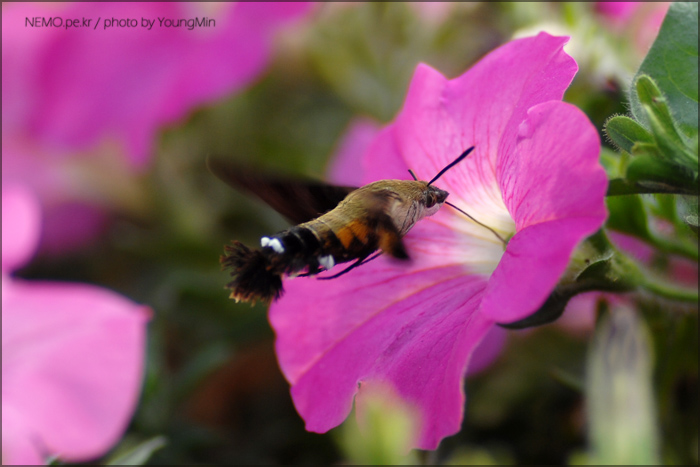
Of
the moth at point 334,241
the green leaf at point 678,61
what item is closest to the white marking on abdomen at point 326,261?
the moth at point 334,241

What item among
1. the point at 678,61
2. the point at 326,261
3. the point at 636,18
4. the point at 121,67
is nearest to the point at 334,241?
the point at 326,261

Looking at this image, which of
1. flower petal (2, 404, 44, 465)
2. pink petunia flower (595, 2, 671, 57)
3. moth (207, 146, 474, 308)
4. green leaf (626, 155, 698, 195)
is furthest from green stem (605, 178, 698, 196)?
flower petal (2, 404, 44, 465)

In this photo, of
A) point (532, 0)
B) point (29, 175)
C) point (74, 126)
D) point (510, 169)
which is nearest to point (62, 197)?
A: point (29, 175)

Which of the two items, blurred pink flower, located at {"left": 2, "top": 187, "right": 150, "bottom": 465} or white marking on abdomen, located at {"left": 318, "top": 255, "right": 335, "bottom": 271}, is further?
blurred pink flower, located at {"left": 2, "top": 187, "right": 150, "bottom": 465}

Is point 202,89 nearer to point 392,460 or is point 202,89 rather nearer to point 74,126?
point 74,126

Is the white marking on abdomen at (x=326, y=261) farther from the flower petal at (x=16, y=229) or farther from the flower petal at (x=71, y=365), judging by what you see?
the flower petal at (x=16, y=229)

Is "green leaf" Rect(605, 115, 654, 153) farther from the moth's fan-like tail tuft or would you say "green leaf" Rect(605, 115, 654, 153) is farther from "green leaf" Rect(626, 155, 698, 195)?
the moth's fan-like tail tuft

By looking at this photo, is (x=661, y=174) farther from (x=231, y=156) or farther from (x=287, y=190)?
(x=231, y=156)
